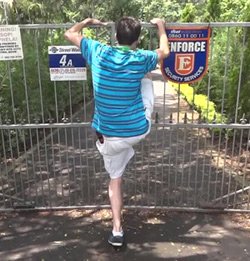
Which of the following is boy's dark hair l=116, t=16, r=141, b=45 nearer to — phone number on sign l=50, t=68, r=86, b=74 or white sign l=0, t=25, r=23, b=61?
phone number on sign l=50, t=68, r=86, b=74

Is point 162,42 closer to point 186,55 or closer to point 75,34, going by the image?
point 186,55

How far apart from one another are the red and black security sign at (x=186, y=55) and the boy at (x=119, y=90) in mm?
260

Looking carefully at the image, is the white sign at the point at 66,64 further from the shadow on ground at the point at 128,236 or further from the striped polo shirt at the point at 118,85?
the shadow on ground at the point at 128,236

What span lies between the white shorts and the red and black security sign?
17.3 inches

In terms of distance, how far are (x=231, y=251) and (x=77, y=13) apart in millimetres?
19215

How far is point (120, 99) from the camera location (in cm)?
371

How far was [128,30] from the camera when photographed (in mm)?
3580

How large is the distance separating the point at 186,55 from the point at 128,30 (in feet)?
2.86

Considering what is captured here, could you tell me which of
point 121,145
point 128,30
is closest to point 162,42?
point 128,30

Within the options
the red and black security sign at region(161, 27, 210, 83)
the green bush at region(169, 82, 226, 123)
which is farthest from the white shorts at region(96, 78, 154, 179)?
the green bush at region(169, 82, 226, 123)

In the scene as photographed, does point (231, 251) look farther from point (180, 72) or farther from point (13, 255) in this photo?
point (13, 255)

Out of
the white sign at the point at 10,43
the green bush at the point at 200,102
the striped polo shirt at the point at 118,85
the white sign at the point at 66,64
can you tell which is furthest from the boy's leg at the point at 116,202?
the green bush at the point at 200,102

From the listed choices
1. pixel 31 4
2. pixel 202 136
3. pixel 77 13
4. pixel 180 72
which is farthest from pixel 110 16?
pixel 180 72

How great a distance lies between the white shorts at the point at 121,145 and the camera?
3.85 metres
